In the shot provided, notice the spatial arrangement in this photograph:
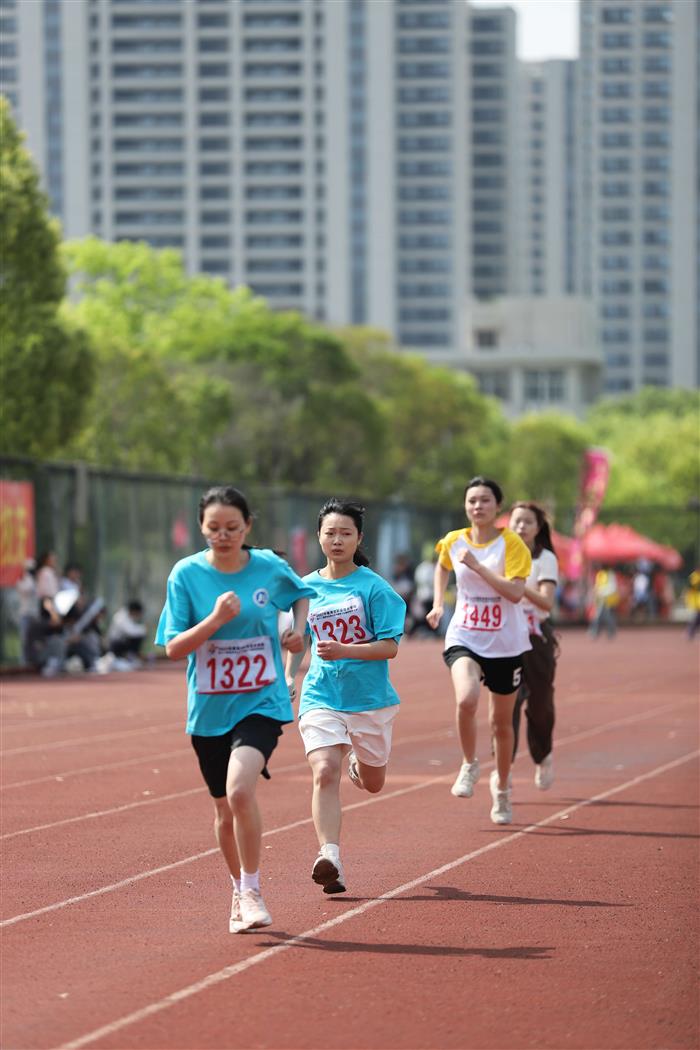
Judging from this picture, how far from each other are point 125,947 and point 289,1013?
4.28 feet

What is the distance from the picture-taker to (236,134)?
592 ft

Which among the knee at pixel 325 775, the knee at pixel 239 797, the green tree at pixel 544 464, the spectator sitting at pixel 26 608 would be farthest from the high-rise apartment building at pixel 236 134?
the knee at pixel 239 797

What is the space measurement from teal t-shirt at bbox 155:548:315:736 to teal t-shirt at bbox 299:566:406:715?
110 cm

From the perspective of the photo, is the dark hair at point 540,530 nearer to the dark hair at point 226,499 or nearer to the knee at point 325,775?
the knee at point 325,775

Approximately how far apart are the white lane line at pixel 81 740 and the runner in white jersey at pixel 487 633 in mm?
5202

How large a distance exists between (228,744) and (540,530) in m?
5.45

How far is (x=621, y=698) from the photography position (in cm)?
2345

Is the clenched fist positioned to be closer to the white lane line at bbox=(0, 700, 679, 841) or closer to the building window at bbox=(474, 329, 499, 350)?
the white lane line at bbox=(0, 700, 679, 841)

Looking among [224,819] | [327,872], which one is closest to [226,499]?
[224,819]

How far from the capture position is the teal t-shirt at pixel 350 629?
8.98 metres

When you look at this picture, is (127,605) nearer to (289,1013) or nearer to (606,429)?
(289,1013)

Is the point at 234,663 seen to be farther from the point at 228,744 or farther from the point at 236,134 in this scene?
the point at 236,134

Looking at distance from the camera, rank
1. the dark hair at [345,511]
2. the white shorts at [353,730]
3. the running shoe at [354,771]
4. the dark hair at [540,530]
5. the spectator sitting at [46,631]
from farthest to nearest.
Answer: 1. the spectator sitting at [46,631]
2. the dark hair at [540,530]
3. the running shoe at [354,771]
4. the dark hair at [345,511]
5. the white shorts at [353,730]

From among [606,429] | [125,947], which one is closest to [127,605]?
[125,947]
